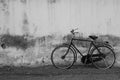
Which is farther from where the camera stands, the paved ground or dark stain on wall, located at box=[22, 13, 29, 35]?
dark stain on wall, located at box=[22, 13, 29, 35]

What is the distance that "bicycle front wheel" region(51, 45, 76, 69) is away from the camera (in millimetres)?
9664

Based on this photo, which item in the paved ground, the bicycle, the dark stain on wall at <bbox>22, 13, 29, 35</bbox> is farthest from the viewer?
the dark stain on wall at <bbox>22, 13, 29, 35</bbox>

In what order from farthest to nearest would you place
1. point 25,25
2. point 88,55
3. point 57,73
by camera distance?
point 25,25
point 88,55
point 57,73

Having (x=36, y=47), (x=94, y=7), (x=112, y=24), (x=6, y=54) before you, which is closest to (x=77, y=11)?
(x=94, y=7)

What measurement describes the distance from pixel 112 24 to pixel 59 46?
204cm

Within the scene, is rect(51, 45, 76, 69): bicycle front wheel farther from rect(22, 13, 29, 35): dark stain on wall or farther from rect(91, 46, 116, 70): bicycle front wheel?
rect(22, 13, 29, 35): dark stain on wall

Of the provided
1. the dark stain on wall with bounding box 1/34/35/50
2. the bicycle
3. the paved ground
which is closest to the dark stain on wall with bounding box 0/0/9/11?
the dark stain on wall with bounding box 1/34/35/50

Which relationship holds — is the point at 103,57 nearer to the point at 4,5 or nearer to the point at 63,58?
the point at 63,58

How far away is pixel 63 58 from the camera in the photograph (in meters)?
9.69

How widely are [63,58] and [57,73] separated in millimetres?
714

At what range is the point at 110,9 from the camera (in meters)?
9.84

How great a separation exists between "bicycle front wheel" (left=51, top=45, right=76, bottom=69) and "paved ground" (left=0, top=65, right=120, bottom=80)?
8.1 inches

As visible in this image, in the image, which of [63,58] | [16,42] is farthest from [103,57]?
[16,42]

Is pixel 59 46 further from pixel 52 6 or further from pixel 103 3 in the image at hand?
pixel 103 3
